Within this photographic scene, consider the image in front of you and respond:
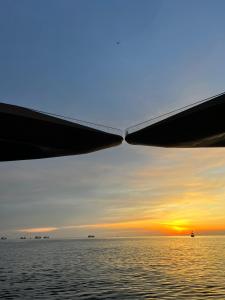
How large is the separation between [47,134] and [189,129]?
6963 millimetres

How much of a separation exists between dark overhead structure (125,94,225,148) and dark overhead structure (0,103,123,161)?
1.66 m

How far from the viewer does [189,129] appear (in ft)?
89.6

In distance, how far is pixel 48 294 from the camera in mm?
32375

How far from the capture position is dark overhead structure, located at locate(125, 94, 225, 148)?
24.3 meters

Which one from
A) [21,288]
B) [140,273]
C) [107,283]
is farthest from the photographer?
[140,273]

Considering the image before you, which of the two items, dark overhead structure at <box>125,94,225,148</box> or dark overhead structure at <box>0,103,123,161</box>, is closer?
dark overhead structure at <box>125,94,225,148</box>

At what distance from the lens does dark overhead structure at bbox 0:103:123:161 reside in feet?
83.3

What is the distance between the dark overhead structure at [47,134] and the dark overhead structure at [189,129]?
166 centimetres

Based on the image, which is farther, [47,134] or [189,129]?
[47,134]

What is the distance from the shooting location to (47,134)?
28.2 m

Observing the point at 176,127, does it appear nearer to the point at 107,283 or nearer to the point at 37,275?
the point at 107,283

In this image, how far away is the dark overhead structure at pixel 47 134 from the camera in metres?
25.4

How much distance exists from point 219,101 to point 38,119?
7965 mm

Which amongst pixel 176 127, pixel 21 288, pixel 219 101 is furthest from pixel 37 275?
pixel 219 101
